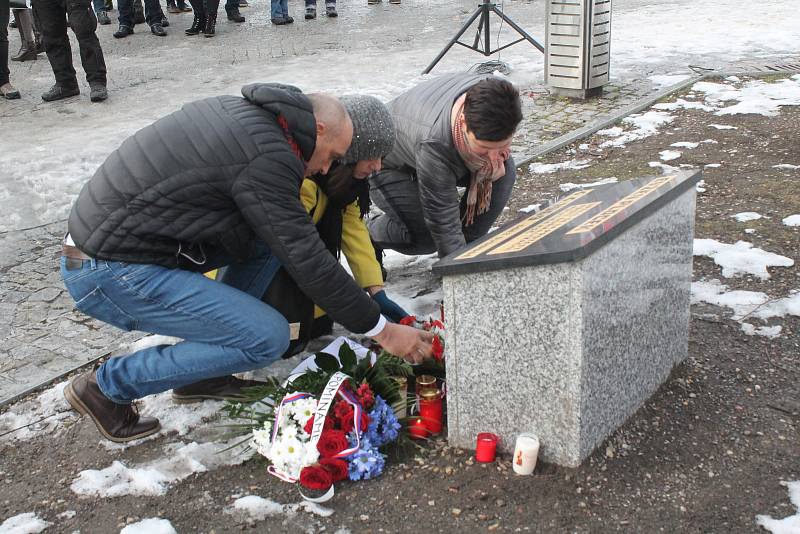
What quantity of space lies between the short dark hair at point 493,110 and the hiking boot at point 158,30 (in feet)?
30.6

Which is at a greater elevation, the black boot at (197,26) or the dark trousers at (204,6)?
the dark trousers at (204,6)

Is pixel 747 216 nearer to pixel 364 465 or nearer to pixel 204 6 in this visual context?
pixel 364 465

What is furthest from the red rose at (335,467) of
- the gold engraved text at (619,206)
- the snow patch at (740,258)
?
the snow patch at (740,258)

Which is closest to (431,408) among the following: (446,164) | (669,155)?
(446,164)

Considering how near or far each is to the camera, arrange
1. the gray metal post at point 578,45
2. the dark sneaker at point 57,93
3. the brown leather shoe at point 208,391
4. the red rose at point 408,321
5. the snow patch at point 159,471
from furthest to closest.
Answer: the dark sneaker at point 57,93
the gray metal post at point 578,45
the red rose at point 408,321
the brown leather shoe at point 208,391
the snow patch at point 159,471

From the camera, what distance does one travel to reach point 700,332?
367 centimetres

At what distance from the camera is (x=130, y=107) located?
820 centimetres

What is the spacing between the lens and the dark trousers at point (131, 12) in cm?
1176

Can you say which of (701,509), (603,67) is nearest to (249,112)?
(701,509)

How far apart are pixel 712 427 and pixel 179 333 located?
190 cm

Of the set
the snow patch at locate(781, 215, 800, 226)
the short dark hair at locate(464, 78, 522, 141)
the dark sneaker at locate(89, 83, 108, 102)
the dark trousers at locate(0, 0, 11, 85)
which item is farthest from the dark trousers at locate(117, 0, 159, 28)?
the short dark hair at locate(464, 78, 522, 141)

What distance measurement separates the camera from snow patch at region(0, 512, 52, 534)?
2764mm

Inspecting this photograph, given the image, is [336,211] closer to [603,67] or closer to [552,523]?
[552,523]

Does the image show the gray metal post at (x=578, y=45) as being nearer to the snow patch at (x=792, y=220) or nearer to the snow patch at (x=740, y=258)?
the snow patch at (x=792, y=220)
